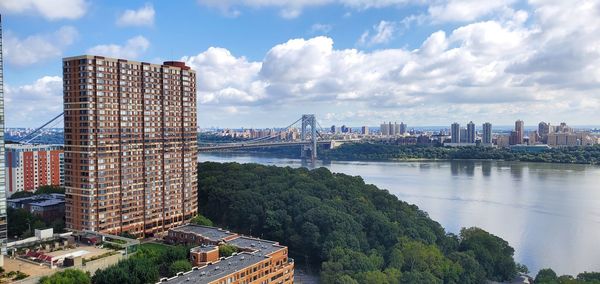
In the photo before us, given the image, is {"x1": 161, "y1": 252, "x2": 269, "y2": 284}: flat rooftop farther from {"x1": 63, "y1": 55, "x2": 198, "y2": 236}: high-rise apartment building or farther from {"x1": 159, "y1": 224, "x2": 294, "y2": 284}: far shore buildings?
{"x1": 63, "y1": 55, "x2": 198, "y2": 236}: high-rise apartment building

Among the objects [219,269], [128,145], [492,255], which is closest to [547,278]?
[492,255]

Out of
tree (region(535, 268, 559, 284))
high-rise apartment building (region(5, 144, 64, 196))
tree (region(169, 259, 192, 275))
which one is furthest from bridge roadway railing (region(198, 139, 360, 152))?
tree (region(535, 268, 559, 284))

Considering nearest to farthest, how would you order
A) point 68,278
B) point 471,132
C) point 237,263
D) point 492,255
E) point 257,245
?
point 68,278
point 237,263
point 257,245
point 492,255
point 471,132

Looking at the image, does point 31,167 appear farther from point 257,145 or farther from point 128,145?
point 257,145

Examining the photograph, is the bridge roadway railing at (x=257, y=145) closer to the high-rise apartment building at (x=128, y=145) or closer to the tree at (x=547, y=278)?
the high-rise apartment building at (x=128, y=145)

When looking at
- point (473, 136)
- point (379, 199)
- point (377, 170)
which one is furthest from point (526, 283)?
point (473, 136)

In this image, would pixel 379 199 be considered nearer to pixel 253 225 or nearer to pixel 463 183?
pixel 253 225

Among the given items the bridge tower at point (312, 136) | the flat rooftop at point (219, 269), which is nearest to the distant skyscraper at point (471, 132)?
the bridge tower at point (312, 136)
